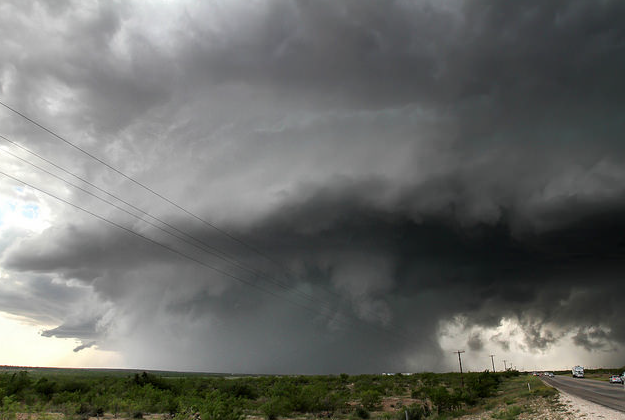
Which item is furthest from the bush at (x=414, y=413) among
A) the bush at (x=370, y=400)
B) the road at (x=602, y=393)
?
the road at (x=602, y=393)

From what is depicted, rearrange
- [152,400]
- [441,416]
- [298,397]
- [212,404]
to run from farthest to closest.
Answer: [298,397] < [152,400] < [441,416] < [212,404]

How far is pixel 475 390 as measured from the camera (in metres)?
74.4

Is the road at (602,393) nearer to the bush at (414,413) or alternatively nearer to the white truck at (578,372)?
the bush at (414,413)

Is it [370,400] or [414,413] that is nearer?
[414,413]

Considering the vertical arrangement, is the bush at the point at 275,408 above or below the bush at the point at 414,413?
above

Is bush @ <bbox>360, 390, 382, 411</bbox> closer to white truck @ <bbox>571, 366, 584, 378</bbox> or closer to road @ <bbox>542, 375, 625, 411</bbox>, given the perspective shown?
road @ <bbox>542, 375, 625, 411</bbox>

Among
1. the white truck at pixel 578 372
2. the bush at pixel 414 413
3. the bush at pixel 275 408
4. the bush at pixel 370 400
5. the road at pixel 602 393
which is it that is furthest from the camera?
the white truck at pixel 578 372

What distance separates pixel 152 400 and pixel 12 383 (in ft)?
74.5

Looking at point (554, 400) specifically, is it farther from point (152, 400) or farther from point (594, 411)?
point (152, 400)

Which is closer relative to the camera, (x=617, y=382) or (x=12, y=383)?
(x=12, y=383)

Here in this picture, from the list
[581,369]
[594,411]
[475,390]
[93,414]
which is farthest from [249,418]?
[581,369]

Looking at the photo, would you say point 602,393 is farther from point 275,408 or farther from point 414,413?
point 275,408

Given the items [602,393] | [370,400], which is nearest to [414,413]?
[370,400]

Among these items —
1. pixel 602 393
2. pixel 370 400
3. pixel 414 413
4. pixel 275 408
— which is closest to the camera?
pixel 414 413
